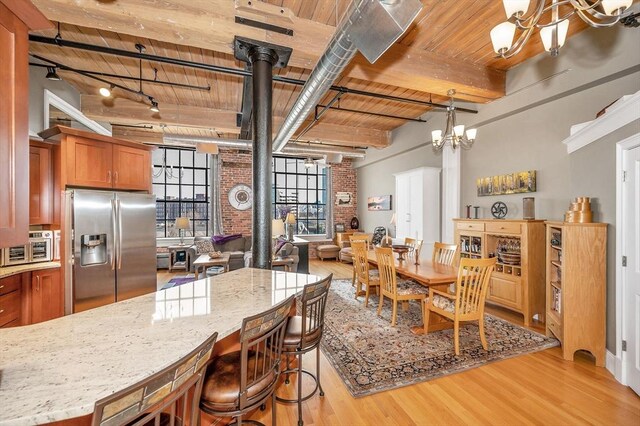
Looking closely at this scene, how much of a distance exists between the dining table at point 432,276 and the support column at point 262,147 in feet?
5.52

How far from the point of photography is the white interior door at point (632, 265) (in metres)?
2.20

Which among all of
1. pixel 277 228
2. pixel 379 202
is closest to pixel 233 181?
pixel 277 228

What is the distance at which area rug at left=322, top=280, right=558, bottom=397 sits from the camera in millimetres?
2420

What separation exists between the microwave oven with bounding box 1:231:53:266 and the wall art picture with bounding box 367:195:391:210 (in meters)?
6.52

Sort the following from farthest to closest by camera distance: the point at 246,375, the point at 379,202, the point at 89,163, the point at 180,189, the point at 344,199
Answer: the point at 344,199
the point at 180,189
the point at 379,202
the point at 89,163
the point at 246,375

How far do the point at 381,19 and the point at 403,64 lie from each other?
5.09 feet

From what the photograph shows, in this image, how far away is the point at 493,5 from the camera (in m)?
2.56

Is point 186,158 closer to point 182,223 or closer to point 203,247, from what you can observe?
point 182,223

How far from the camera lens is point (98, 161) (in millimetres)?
3350

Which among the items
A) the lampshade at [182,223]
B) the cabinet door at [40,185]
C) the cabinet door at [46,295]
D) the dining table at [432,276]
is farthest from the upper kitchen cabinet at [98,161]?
the dining table at [432,276]

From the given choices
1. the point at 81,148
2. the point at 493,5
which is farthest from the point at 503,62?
the point at 81,148

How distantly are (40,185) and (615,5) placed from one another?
16.5 ft

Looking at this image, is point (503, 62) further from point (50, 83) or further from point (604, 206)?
point (50, 83)

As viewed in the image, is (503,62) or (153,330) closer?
(153,330)
